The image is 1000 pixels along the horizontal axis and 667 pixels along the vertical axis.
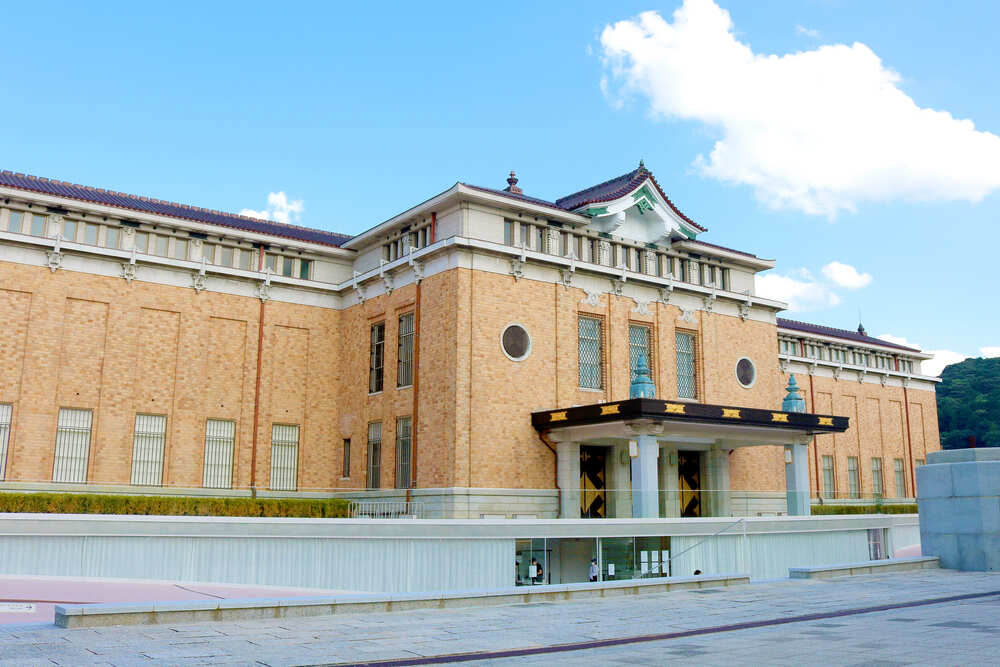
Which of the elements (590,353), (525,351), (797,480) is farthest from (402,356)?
(797,480)

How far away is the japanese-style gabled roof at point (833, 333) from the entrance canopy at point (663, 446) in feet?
57.2

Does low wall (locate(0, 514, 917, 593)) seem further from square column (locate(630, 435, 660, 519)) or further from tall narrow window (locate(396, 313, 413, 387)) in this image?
tall narrow window (locate(396, 313, 413, 387))

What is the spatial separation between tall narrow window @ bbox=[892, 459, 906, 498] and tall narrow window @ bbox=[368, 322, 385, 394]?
35.0 metres

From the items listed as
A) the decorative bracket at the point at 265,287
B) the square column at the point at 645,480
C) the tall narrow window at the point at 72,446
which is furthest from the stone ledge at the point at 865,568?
the tall narrow window at the point at 72,446

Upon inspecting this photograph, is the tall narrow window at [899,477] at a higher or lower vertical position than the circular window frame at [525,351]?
lower

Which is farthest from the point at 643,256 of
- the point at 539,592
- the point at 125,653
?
the point at 125,653

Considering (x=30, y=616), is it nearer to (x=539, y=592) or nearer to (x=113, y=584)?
(x=113, y=584)

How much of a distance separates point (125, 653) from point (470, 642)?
4.02 meters

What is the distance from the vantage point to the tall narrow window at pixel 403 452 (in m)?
31.3

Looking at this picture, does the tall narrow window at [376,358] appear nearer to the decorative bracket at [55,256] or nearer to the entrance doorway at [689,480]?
the decorative bracket at [55,256]

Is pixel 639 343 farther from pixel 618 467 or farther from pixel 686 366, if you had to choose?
pixel 618 467

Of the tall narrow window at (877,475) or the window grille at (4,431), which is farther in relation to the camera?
the tall narrow window at (877,475)

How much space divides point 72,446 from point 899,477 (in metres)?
45.9

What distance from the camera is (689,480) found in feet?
114
